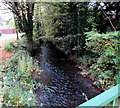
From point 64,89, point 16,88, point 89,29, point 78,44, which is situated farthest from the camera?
point 78,44

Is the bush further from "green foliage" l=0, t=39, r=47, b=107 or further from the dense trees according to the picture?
the dense trees

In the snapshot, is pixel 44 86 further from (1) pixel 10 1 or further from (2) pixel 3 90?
(1) pixel 10 1

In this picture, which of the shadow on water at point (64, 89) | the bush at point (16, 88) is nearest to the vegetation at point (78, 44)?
the bush at point (16, 88)

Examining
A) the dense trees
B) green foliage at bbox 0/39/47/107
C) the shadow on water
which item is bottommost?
the shadow on water

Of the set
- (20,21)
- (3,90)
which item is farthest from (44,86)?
(20,21)

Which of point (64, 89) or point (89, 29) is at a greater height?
point (89, 29)

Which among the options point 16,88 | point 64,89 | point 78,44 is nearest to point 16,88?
point 16,88

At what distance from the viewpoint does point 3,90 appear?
6.16 ft

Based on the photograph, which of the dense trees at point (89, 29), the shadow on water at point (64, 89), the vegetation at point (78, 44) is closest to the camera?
the vegetation at point (78, 44)

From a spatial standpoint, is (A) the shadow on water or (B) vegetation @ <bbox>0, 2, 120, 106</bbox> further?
(A) the shadow on water

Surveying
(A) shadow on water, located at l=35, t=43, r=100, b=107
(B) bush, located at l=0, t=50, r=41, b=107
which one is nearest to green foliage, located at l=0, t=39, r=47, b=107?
(B) bush, located at l=0, t=50, r=41, b=107

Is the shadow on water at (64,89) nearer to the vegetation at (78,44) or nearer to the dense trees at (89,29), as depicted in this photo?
the vegetation at (78,44)

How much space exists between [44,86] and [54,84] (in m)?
0.35

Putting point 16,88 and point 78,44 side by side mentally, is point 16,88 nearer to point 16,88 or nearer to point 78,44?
point 16,88
